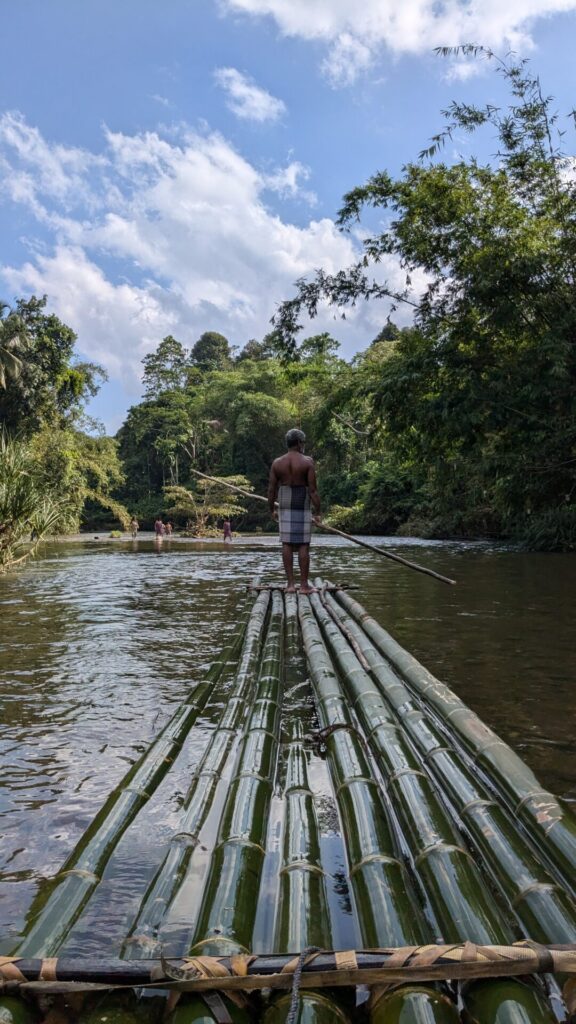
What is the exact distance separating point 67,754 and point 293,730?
100 centimetres

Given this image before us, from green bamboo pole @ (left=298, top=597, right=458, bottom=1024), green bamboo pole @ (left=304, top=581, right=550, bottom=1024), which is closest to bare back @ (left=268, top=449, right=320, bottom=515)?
green bamboo pole @ (left=304, top=581, right=550, bottom=1024)

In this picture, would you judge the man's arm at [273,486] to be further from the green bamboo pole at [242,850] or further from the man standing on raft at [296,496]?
the green bamboo pole at [242,850]

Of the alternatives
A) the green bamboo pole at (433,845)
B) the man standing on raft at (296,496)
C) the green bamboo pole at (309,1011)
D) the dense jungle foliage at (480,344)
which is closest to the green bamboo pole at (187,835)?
the green bamboo pole at (309,1011)

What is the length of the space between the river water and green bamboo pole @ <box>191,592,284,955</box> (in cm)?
13

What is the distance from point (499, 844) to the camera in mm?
1771

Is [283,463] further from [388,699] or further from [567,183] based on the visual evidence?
[567,183]

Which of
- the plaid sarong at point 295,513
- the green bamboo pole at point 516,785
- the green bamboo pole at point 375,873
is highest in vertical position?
the plaid sarong at point 295,513

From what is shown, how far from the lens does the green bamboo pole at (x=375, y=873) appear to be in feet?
3.97

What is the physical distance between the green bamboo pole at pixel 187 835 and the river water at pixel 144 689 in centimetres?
7

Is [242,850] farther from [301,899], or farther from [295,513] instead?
[295,513]

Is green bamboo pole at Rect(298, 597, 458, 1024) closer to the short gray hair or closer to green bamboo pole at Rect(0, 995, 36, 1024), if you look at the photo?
green bamboo pole at Rect(0, 995, 36, 1024)

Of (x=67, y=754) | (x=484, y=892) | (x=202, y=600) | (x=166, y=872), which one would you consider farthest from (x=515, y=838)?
(x=202, y=600)

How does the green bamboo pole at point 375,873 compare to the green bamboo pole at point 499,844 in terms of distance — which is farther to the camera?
the green bamboo pole at point 499,844

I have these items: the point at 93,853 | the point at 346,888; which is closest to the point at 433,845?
the point at 346,888
